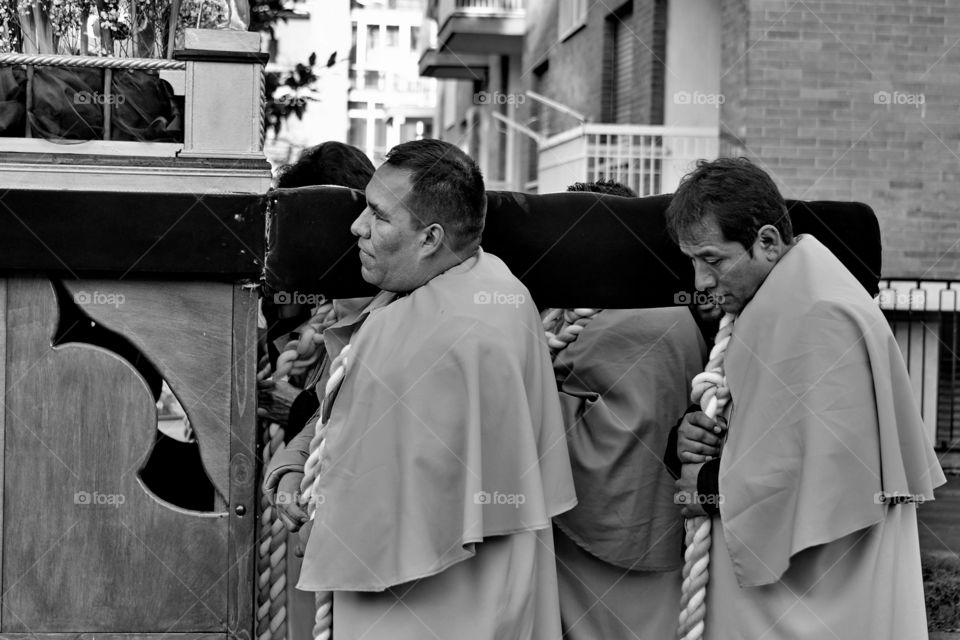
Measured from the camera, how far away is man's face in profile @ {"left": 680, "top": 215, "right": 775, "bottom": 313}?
8.76ft

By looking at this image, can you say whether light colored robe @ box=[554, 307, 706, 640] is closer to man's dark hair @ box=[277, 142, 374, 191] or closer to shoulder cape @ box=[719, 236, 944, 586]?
shoulder cape @ box=[719, 236, 944, 586]

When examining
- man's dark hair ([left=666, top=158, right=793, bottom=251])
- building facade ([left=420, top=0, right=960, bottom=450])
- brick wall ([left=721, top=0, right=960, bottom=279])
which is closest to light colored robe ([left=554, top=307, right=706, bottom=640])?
man's dark hair ([left=666, top=158, right=793, bottom=251])

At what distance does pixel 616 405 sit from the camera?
9.95ft

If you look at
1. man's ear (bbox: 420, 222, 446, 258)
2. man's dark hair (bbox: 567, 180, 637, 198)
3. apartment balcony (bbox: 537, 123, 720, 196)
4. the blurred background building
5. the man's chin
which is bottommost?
the man's chin

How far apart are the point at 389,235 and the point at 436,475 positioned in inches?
20.4

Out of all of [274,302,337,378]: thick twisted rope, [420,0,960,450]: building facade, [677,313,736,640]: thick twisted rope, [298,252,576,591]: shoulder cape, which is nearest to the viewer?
[298,252,576,591]: shoulder cape

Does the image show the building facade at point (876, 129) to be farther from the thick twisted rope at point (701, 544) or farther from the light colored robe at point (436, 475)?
the light colored robe at point (436, 475)

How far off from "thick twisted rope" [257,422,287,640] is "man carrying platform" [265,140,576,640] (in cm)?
27

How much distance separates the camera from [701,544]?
9.16 ft

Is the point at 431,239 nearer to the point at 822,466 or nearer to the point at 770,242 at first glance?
the point at 770,242

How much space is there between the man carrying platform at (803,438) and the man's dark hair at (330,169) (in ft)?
3.16

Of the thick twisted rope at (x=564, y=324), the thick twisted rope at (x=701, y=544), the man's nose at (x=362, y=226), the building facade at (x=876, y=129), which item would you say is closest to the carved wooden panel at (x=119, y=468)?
the man's nose at (x=362, y=226)

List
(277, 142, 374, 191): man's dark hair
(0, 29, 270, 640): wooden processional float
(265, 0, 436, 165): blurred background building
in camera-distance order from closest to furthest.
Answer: (0, 29, 270, 640): wooden processional float → (277, 142, 374, 191): man's dark hair → (265, 0, 436, 165): blurred background building

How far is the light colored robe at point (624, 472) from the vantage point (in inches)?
118
